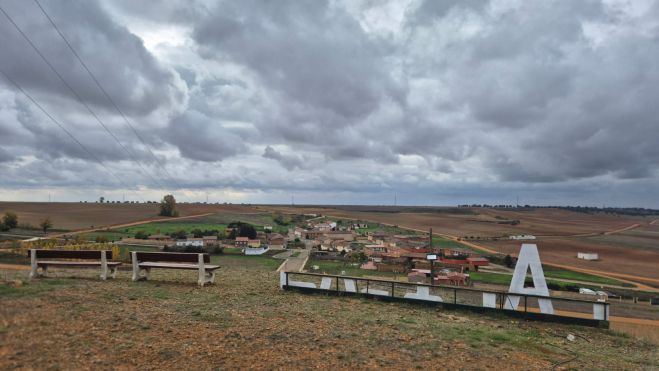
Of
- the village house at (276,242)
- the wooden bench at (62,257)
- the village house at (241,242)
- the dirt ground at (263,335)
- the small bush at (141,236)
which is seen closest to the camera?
the dirt ground at (263,335)

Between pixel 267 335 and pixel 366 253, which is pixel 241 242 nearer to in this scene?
pixel 366 253

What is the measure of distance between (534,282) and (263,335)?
21.6 ft

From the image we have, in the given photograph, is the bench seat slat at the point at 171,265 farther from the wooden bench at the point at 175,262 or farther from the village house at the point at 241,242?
the village house at the point at 241,242


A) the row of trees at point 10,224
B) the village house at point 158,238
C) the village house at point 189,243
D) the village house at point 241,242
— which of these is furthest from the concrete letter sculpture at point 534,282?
the row of trees at point 10,224

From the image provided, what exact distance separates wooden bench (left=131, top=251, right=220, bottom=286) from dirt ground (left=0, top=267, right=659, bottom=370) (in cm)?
108

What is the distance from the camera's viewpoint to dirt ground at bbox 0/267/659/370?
5.00m

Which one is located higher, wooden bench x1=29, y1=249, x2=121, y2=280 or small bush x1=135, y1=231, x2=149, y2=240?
wooden bench x1=29, y1=249, x2=121, y2=280

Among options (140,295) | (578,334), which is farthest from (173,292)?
(578,334)

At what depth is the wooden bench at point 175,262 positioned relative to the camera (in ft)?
33.8

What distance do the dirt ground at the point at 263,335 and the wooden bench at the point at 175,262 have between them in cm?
108

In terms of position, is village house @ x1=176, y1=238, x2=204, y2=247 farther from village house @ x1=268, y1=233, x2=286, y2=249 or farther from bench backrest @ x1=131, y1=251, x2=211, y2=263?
bench backrest @ x1=131, y1=251, x2=211, y2=263

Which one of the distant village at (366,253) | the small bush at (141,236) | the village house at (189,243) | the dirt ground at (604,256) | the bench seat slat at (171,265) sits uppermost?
the bench seat slat at (171,265)

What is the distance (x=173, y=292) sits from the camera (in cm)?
916

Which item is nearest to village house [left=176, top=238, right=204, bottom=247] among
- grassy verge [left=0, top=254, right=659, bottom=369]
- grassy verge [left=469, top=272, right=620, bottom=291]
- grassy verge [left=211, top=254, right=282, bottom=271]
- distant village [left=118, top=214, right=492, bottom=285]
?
Answer: distant village [left=118, top=214, right=492, bottom=285]
